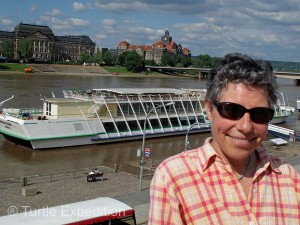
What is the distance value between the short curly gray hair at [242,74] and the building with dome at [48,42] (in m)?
154

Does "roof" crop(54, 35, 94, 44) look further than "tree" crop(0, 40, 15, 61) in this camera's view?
Yes

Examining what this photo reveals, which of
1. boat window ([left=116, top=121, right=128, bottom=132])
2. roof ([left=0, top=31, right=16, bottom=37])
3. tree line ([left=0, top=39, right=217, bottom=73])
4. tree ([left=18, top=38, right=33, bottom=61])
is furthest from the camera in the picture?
roof ([left=0, top=31, right=16, bottom=37])

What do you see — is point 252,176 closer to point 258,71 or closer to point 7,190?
point 258,71

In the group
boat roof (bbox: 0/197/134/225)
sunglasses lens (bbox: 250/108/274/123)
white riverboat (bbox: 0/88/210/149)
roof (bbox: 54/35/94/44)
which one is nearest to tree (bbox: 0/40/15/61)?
roof (bbox: 54/35/94/44)

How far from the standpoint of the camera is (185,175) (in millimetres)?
2549

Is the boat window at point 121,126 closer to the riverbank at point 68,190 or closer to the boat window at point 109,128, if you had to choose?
the boat window at point 109,128

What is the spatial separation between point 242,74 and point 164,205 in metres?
0.89

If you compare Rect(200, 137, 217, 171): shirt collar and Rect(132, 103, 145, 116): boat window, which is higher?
Rect(200, 137, 217, 171): shirt collar

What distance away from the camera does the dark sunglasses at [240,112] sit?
2.57m

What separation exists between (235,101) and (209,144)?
36 cm

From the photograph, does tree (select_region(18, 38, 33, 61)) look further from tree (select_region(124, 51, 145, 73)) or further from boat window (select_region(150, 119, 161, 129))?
boat window (select_region(150, 119, 161, 129))

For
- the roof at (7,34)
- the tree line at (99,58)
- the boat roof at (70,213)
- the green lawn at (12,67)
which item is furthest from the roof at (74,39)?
the boat roof at (70,213)

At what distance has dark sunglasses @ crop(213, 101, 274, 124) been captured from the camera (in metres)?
2.57

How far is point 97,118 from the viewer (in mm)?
34656
